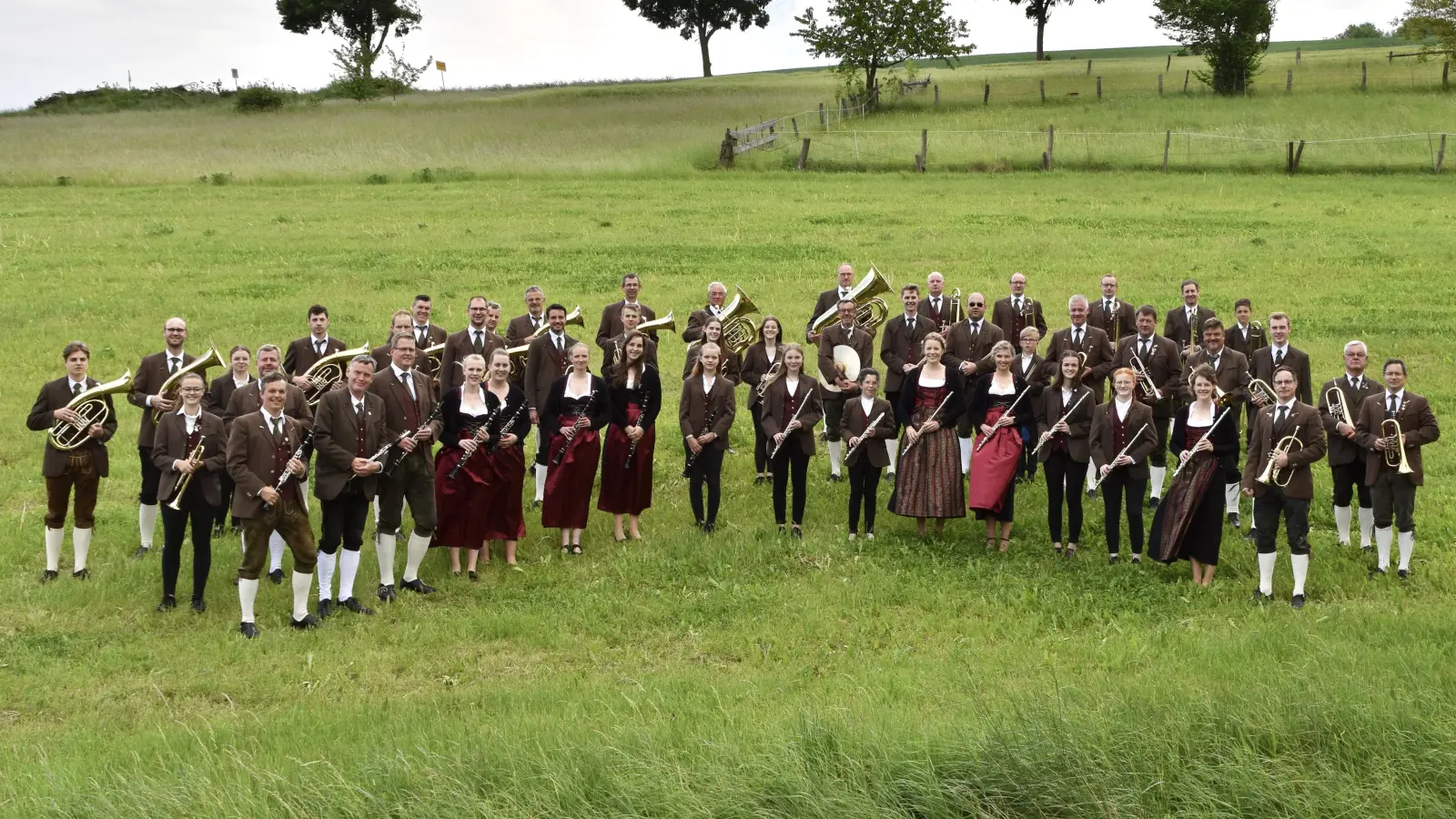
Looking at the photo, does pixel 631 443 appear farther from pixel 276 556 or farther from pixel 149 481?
pixel 149 481

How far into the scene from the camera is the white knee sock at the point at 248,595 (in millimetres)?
11859

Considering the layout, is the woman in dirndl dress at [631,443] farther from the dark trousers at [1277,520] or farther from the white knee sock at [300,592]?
the dark trousers at [1277,520]

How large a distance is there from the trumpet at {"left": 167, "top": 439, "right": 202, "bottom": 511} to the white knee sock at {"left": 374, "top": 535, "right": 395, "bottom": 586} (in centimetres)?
175

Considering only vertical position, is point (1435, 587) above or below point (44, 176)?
below

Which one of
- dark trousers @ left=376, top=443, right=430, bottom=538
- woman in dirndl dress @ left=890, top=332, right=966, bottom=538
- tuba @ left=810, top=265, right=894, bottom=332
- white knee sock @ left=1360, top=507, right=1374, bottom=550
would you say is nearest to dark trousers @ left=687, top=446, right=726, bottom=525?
woman in dirndl dress @ left=890, top=332, right=966, bottom=538

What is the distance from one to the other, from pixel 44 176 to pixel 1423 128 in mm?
45708

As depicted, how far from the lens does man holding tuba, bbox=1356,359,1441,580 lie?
12.7 m

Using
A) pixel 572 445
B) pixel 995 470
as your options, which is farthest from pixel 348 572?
pixel 995 470

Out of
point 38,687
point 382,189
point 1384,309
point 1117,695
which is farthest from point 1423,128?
point 38,687

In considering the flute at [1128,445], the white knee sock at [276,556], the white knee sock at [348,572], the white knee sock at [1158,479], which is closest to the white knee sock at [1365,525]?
the flute at [1128,445]

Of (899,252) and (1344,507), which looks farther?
(899,252)

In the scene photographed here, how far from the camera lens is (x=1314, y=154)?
42.7 metres

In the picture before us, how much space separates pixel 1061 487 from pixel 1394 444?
10.3ft

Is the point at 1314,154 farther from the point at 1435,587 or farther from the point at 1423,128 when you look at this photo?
the point at 1435,587
